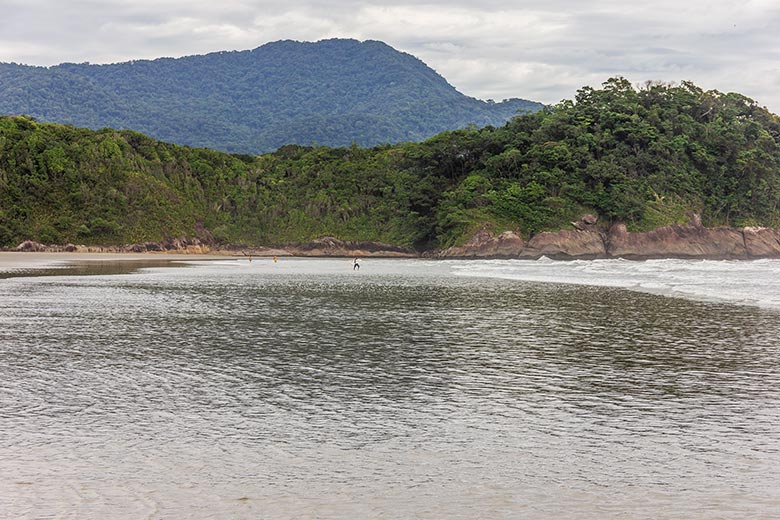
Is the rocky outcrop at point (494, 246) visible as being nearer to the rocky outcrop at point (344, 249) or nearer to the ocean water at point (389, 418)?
the rocky outcrop at point (344, 249)

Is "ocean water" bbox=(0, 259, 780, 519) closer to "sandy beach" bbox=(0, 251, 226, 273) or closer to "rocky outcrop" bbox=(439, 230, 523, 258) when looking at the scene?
"sandy beach" bbox=(0, 251, 226, 273)

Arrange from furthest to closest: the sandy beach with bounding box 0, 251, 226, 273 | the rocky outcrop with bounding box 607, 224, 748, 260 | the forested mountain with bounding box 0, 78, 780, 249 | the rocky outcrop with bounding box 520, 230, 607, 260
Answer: the forested mountain with bounding box 0, 78, 780, 249 < the rocky outcrop with bounding box 607, 224, 748, 260 < the rocky outcrop with bounding box 520, 230, 607, 260 < the sandy beach with bounding box 0, 251, 226, 273

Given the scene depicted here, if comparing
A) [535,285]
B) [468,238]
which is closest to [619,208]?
[468,238]

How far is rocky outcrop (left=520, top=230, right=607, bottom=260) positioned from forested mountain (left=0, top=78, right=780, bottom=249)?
246cm

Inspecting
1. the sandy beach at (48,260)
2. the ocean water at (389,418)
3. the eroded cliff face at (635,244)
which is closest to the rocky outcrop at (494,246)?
the eroded cliff face at (635,244)

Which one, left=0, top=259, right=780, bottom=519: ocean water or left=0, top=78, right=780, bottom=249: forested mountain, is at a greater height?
left=0, top=78, right=780, bottom=249: forested mountain

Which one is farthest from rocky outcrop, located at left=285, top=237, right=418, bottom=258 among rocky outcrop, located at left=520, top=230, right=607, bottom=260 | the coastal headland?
rocky outcrop, located at left=520, top=230, right=607, bottom=260

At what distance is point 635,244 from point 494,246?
22.3 meters

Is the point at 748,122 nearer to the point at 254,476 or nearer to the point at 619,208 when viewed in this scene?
the point at 619,208

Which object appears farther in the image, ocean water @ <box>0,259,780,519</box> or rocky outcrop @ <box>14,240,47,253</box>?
rocky outcrop @ <box>14,240,47,253</box>

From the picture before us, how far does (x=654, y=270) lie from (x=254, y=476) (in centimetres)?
6078

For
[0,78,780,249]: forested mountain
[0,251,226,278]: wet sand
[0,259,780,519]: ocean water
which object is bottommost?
[0,259,780,519]: ocean water

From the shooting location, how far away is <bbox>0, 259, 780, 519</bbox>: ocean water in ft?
26.1

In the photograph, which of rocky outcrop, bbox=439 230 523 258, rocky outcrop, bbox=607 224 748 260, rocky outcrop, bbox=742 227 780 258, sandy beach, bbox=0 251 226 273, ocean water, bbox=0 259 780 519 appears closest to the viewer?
ocean water, bbox=0 259 780 519
